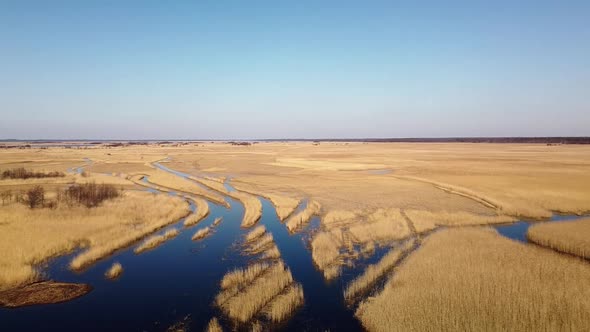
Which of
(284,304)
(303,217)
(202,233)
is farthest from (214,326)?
(303,217)

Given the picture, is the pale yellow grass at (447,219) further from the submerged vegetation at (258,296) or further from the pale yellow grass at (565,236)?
the submerged vegetation at (258,296)

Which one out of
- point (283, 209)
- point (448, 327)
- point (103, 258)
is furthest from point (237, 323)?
point (283, 209)

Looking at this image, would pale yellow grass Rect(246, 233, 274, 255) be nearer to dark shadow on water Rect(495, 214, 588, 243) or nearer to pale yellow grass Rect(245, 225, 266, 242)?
pale yellow grass Rect(245, 225, 266, 242)

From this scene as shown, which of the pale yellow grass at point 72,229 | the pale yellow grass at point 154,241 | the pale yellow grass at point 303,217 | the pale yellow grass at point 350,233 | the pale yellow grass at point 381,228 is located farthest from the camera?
the pale yellow grass at point 303,217

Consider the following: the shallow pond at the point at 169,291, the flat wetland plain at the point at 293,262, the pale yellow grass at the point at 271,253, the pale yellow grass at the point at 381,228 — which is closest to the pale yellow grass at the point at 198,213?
the flat wetland plain at the point at 293,262

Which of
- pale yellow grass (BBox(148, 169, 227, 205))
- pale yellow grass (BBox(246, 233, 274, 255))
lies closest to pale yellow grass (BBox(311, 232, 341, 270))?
pale yellow grass (BBox(246, 233, 274, 255))

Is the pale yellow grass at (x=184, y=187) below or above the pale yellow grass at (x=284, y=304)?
above

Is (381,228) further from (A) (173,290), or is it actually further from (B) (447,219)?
(A) (173,290)
